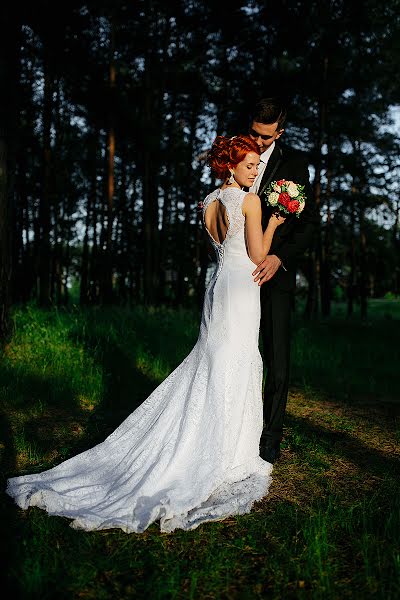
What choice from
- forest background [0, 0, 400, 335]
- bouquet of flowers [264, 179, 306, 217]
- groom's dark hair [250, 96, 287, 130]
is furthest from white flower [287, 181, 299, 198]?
forest background [0, 0, 400, 335]

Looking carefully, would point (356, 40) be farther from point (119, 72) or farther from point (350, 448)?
point (350, 448)

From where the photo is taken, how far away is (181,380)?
4500 millimetres

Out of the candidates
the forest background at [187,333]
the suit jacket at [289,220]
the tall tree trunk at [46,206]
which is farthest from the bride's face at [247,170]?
the tall tree trunk at [46,206]

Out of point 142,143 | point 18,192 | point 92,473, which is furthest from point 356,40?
point 92,473

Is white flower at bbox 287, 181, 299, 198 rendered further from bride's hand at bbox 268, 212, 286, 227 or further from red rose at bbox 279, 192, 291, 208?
bride's hand at bbox 268, 212, 286, 227

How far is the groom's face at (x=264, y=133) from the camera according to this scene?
4738 millimetres

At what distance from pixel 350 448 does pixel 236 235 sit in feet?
8.50

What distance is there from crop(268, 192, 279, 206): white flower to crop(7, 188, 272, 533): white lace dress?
0.81 ft

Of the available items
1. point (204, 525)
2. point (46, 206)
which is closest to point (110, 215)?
point (46, 206)

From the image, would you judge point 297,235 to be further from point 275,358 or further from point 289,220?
point 275,358

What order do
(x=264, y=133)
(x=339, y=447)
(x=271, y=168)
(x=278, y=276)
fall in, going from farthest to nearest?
(x=339, y=447)
(x=271, y=168)
(x=278, y=276)
(x=264, y=133)

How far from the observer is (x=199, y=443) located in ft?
13.9

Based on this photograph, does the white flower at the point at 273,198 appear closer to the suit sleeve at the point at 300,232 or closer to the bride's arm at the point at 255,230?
the bride's arm at the point at 255,230

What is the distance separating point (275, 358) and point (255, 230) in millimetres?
1210
